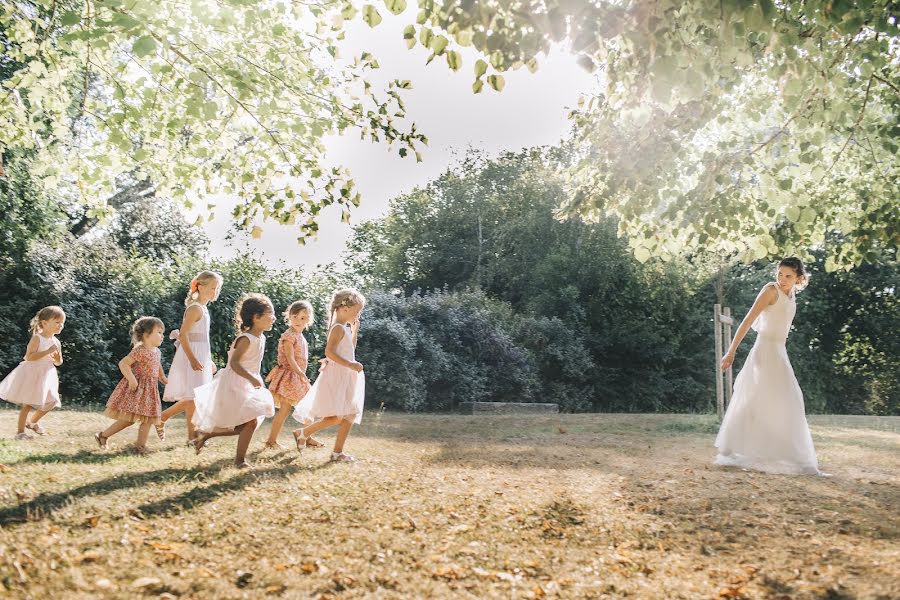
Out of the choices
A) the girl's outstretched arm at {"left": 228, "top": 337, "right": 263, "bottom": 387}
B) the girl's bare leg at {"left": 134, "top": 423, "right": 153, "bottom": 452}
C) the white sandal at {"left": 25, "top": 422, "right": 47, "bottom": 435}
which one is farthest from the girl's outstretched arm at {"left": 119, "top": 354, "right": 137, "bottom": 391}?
the white sandal at {"left": 25, "top": 422, "right": 47, "bottom": 435}

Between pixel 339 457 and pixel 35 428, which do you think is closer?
pixel 339 457

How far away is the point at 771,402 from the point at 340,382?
175 inches

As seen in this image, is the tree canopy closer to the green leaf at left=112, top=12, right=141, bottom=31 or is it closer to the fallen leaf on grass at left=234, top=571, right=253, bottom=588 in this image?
the green leaf at left=112, top=12, right=141, bottom=31

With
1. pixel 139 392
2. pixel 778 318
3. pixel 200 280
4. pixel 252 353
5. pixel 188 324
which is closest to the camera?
pixel 252 353

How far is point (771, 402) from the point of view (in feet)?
25.0

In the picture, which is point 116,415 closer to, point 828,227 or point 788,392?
point 788,392

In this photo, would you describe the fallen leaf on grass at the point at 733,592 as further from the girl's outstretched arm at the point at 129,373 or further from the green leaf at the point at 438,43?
the girl's outstretched arm at the point at 129,373

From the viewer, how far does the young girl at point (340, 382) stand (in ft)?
23.9

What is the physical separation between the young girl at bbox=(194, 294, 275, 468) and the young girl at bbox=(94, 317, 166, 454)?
2.76 ft

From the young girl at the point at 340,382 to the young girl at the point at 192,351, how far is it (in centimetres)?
147

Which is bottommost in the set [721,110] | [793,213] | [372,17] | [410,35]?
[793,213]

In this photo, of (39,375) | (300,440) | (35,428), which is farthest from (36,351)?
(300,440)

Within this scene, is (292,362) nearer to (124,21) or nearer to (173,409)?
(173,409)

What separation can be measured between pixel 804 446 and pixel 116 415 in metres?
6.99
